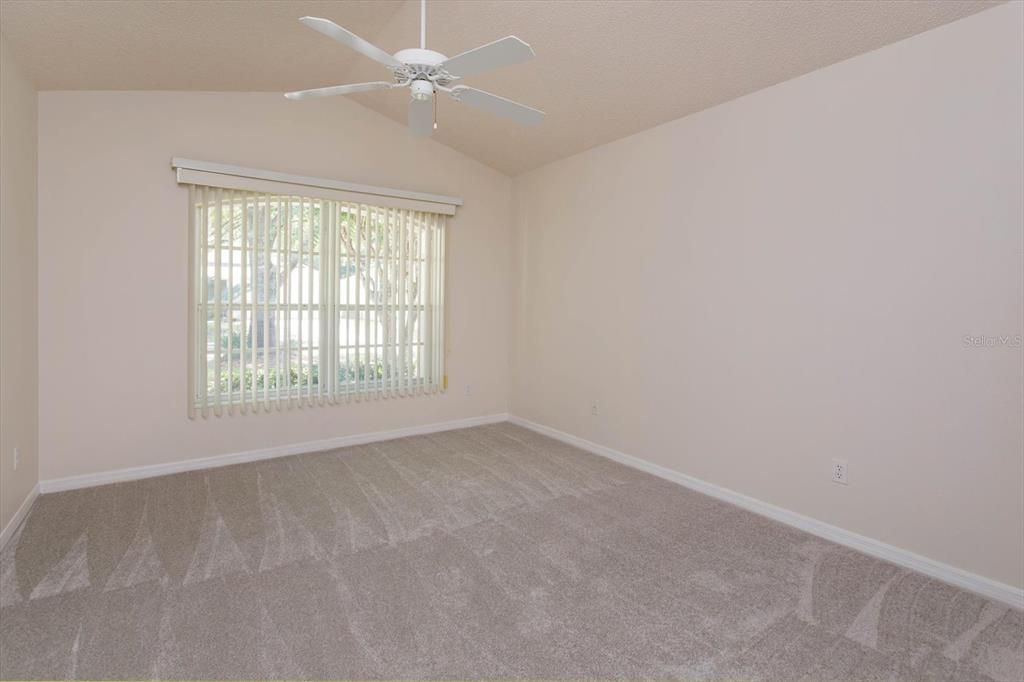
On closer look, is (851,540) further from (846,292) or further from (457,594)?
(457,594)

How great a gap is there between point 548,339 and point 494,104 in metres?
2.93

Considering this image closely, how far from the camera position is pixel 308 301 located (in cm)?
430

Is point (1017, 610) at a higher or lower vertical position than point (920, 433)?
lower

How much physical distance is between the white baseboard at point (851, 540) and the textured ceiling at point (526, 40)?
256cm

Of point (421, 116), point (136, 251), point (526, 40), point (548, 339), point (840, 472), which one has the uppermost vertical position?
point (526, 40)

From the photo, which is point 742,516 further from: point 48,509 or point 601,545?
point 48,509

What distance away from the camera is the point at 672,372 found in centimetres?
379

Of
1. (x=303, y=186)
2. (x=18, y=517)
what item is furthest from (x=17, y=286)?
(x=303, y=186)

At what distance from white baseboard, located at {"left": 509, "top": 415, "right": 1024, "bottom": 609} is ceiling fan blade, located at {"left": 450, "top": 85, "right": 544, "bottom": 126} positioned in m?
2.64

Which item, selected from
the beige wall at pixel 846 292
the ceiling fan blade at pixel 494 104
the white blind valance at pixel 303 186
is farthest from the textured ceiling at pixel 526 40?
the ceiling fan blade at pixel 494 104

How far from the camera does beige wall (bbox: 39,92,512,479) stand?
11.0 feet

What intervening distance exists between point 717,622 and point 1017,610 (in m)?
1.36

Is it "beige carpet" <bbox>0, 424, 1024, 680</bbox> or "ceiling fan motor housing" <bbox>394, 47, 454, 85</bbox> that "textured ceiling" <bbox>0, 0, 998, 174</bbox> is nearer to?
"ceiling fan motor housing" <bbox>394, 47, 454, 85</bbox>

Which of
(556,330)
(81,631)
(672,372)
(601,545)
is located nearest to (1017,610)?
(601,545)
